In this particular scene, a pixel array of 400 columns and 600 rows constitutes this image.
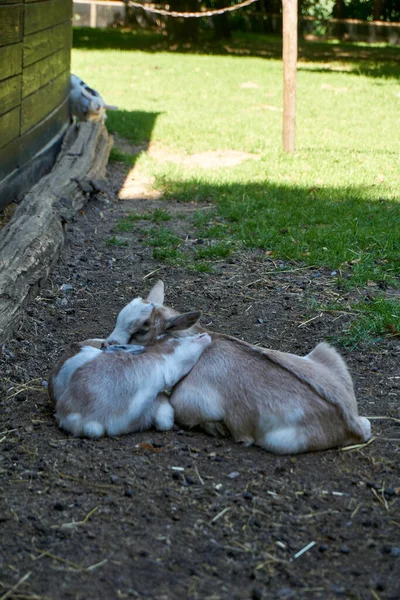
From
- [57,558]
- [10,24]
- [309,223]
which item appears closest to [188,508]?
[57,558]

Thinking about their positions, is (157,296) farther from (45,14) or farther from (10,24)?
(45,14)

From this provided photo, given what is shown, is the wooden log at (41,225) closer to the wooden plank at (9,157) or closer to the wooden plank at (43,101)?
the wooden plank at (9,157)

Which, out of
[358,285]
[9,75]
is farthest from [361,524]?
[9,75]

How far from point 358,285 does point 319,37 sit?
2583 centimetres

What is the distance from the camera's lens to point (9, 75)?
289 inches

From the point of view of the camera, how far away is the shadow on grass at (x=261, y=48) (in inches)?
845

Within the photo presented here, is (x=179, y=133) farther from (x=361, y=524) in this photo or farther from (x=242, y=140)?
(x=361, y=524)

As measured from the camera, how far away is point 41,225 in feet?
21.1

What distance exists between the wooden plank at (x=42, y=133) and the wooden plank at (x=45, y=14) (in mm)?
1013

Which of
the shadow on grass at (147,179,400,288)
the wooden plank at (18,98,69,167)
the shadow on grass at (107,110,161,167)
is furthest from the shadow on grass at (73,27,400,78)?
the shadow on grass at (147,179,400,288)

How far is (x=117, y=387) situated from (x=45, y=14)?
Result: 619 cm

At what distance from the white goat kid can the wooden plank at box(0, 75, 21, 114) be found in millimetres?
3556

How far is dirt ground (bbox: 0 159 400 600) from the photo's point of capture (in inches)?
113

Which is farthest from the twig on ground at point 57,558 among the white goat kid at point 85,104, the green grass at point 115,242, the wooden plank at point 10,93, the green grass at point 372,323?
the white goat kid at point 85,104
